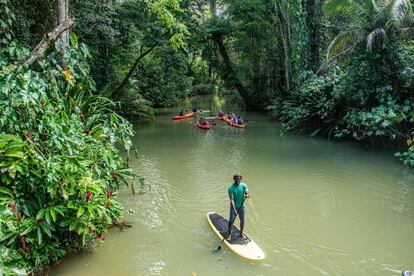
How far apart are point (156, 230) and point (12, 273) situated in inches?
149

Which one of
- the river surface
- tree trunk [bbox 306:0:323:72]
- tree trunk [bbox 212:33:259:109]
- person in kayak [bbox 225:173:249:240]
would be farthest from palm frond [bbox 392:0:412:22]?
tree trunk [bbox 212:33:259:109]

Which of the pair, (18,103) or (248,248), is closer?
(18,103)

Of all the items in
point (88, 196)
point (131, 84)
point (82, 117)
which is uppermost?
point (131, 84)

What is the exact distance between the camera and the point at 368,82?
13.8 m

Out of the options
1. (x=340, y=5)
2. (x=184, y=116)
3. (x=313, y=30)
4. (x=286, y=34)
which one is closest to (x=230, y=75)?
(x=184, y=116)

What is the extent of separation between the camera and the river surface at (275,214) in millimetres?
6359

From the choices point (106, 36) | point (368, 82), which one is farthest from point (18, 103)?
point (368, 82)

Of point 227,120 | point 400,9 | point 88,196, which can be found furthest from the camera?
point 227,120

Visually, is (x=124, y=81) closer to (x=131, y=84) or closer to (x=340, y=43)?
(x=131, y=84)

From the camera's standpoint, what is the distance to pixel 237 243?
6.83 meters

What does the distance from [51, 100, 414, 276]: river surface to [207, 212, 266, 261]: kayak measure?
0.12 m

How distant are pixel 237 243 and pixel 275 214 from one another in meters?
1.99

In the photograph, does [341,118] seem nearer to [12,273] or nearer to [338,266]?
[338,266]

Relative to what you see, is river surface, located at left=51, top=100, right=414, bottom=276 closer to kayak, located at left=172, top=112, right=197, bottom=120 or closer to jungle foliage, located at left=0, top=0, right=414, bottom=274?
jungle foliage, located at left=0, top=0, right=414, bottom=274
